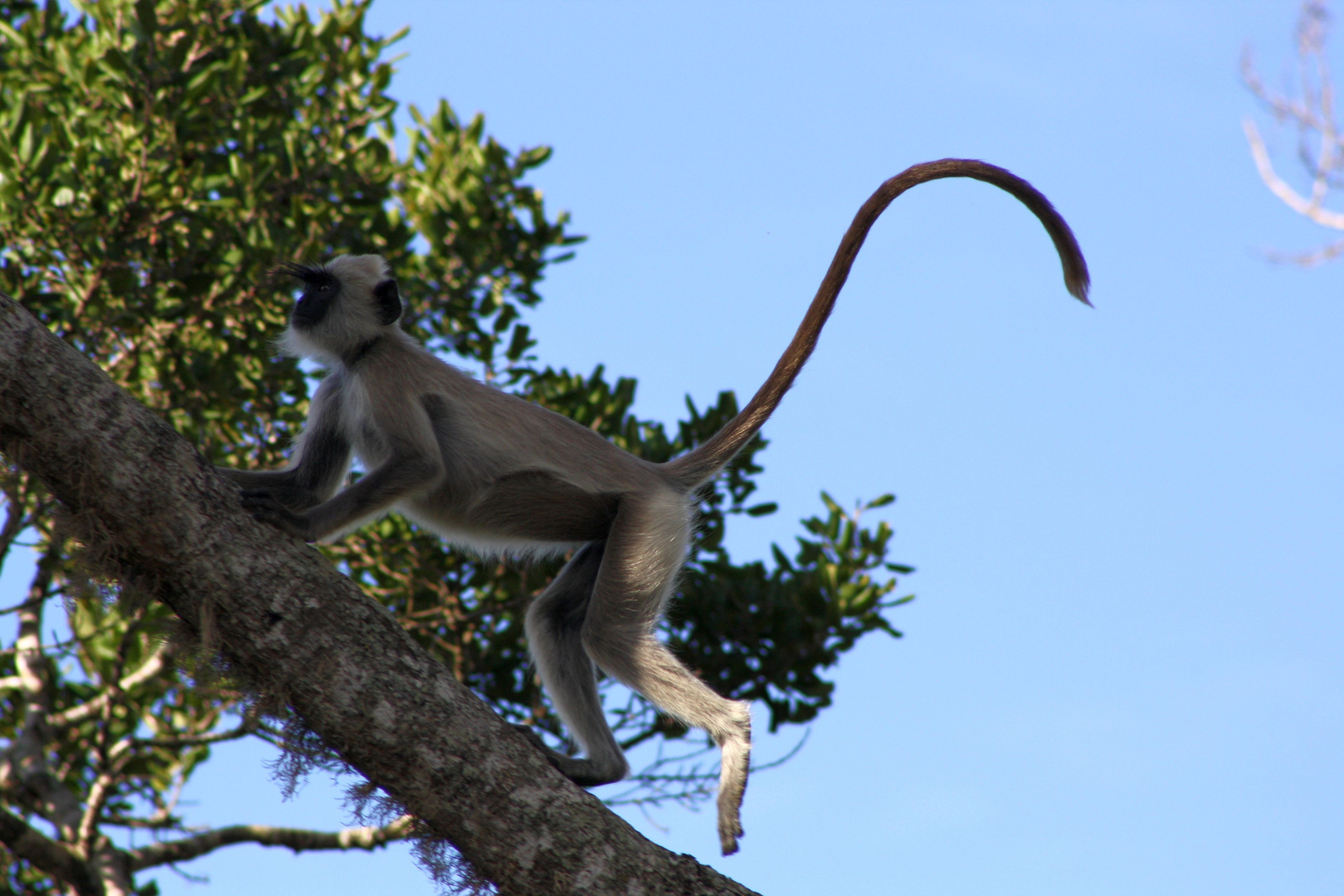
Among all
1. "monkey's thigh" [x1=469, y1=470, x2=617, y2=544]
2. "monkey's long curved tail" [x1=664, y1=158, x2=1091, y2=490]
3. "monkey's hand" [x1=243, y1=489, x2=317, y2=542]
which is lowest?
A: "monkey's hand" [x1=243, y1=489, x2=317, y2=542]

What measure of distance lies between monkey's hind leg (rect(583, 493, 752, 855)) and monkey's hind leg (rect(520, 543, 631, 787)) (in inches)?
7.8

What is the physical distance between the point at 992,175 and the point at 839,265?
580 mm

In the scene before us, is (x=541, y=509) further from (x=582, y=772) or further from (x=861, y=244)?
(x=861, y=244)

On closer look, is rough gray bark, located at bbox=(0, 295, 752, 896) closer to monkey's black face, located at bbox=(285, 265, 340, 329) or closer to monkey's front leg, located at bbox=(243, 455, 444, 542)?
monkey's front leg, located at bbox=(243, 455, 444, 542)

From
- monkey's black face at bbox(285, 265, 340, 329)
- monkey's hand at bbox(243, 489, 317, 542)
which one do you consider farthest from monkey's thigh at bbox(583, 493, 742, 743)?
monkey's black face at bbox(285, 265, 340, 329)

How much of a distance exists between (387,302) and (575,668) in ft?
5.00

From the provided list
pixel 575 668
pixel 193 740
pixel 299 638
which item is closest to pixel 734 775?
pixel 575 668

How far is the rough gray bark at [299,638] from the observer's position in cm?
320

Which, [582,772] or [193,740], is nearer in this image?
[582,772]

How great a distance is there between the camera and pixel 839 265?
4.22 m

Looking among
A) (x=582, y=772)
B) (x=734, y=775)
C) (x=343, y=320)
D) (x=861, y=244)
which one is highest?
(x=343, y=320)

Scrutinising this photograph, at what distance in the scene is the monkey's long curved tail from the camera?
4117 mm

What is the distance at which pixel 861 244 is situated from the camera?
420 cm

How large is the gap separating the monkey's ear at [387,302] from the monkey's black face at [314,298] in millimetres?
160
